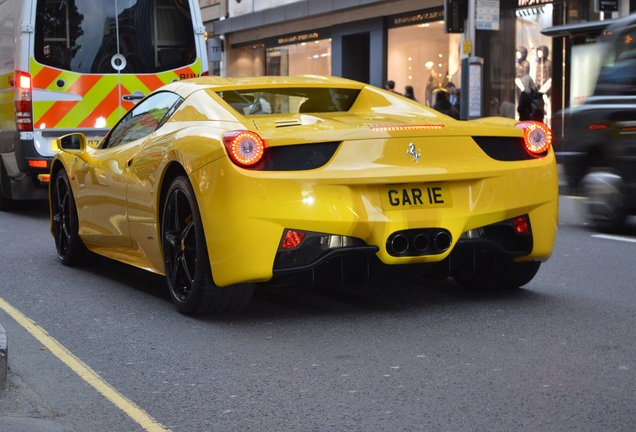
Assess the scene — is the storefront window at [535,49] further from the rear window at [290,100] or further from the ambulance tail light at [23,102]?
the rear window at [290,100]

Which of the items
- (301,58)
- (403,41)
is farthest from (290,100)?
(301,58)

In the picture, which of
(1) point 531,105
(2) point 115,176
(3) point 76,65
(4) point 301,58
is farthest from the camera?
(4) point 301,58

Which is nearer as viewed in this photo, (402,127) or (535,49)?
(402,127)

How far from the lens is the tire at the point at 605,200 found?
10914 millimetres

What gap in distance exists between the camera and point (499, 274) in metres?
7.27

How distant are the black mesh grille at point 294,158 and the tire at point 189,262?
514 mm

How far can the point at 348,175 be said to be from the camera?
20.4ft

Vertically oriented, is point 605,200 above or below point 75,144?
below

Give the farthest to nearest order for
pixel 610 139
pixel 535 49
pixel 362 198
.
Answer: pixel 535 49
pixel 610 139
pixel 362 198

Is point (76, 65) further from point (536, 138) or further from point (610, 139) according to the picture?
point (536, 138)

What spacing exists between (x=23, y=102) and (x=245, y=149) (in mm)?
7519

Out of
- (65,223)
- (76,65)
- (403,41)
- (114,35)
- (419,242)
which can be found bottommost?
(65,223)

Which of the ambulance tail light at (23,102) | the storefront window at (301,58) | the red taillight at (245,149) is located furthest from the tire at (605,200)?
the storefront window at (301,58)

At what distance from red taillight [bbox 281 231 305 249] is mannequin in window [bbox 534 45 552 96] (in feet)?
61.1
